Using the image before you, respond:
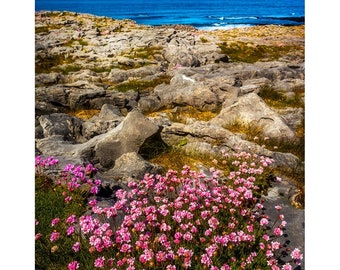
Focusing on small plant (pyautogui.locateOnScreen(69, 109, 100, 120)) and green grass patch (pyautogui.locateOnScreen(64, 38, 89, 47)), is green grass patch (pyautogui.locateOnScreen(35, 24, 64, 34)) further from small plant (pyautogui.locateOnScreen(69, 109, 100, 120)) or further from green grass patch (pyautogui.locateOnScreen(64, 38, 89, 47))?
green grass patch (pyautogui.locateOnScreen(64, 38, 89, 47))

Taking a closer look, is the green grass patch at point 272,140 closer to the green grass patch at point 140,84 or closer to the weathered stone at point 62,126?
the weathered stone at point 62,126

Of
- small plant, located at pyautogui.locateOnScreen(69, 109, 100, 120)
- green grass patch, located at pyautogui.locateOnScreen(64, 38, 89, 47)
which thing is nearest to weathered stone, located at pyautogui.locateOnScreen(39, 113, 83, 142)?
small plant, located at pyautogui.locateOnScreen(69, 109, 100, 120)

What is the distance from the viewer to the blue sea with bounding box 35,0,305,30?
7957 millimetres

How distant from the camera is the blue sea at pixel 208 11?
26.1 feet

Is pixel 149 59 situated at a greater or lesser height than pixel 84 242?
greater

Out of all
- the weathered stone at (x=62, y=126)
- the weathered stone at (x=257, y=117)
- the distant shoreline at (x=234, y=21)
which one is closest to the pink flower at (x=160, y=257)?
the weathered stone at (x=257, y=117)

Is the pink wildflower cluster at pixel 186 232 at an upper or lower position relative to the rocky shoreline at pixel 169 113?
lower

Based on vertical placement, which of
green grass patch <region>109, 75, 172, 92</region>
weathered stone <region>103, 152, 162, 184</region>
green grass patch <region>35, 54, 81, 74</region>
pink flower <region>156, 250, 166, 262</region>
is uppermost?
green grass patch <region>35, 54, 81, 74</region>
